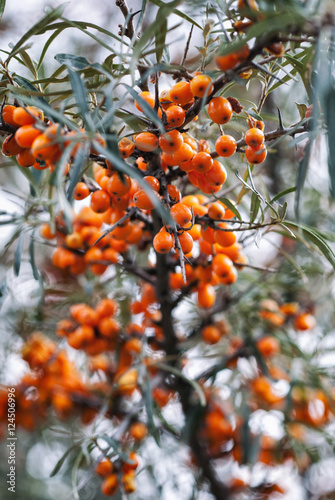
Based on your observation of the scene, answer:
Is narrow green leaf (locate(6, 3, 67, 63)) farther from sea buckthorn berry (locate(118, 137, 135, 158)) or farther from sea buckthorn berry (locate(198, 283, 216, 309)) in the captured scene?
sea buckthorn berry (locate(198, 283, 216, 309))

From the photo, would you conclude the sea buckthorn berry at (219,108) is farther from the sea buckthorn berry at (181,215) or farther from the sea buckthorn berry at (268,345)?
the sea buckthorn berry at (268,345)

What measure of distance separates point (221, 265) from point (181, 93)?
341 mm

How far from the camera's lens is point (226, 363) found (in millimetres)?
1100

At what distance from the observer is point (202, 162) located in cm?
56

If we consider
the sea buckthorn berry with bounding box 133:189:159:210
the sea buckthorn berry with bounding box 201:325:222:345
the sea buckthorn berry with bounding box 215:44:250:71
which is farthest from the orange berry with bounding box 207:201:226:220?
the sea buckthorn berry with bounding box 201:325:222:345

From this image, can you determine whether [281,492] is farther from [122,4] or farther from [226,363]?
[122,4]

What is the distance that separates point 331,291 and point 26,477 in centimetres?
128

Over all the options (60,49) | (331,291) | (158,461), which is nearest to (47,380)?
(158,461)

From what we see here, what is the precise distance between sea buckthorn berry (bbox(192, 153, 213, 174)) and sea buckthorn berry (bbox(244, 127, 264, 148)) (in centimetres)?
6

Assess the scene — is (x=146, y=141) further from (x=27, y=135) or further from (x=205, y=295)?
(x=205, y=295)

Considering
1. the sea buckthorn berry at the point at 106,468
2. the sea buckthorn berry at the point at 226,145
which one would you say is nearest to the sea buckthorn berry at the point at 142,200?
the sea buckthorn berry at the point at 226,145

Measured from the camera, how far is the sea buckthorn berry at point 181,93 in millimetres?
512

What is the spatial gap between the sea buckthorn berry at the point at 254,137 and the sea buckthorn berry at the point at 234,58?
10cm

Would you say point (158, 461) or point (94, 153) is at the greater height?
point (94, 153)
